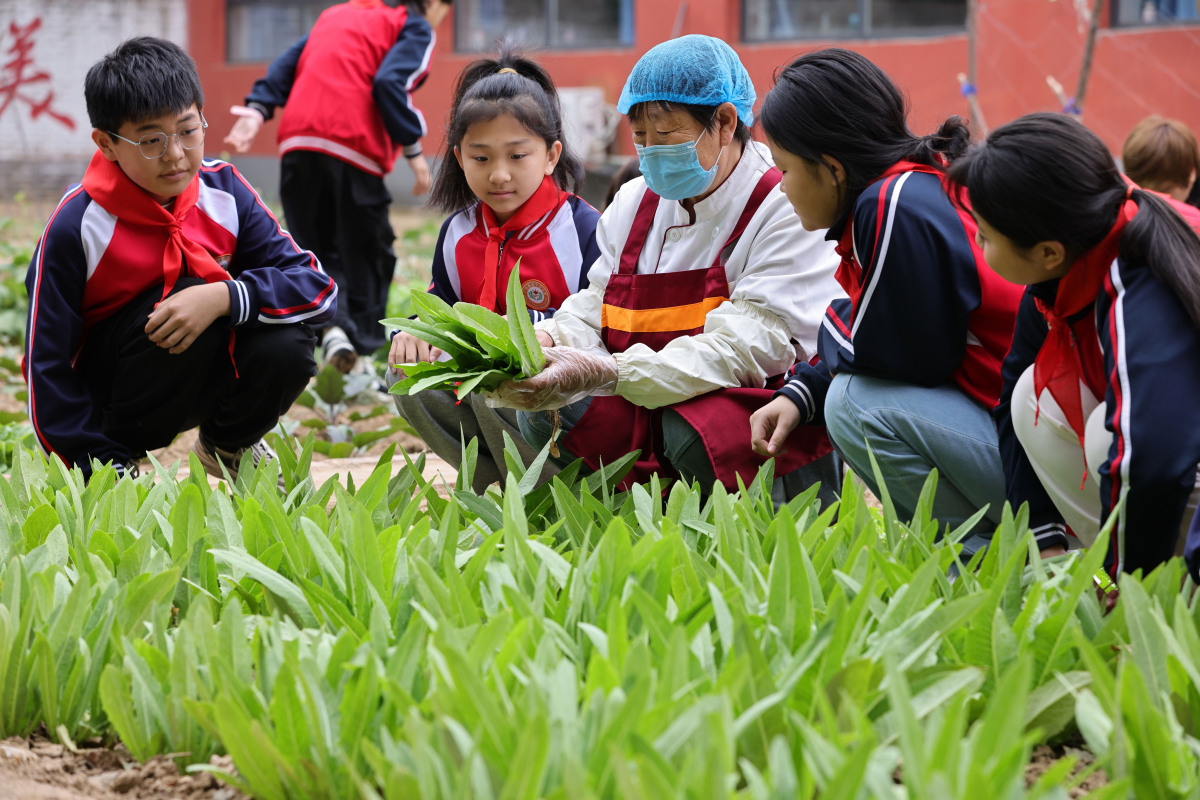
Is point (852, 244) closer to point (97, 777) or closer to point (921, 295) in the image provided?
point (921, 295)

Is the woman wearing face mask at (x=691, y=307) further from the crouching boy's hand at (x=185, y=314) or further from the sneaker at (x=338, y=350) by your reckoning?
the sneaker at (x=338, y=350)

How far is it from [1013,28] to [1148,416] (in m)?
7.52

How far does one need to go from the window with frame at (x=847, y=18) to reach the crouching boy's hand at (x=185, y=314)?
325 inches

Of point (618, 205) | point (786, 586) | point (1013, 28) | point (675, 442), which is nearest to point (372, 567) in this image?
point (786, 586)

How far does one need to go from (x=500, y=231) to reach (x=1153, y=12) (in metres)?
6.90

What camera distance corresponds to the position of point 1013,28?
846 centimetres

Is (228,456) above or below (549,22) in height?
below

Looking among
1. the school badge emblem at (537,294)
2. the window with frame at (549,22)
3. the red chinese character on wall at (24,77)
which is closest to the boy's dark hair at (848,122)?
the school badge emblem at (537,294)

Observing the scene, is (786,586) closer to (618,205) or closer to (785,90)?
(785,90)

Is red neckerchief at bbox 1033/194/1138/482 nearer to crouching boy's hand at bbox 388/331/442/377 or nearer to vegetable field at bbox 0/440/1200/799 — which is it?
vegetable field at bbox 0/440/1200/799

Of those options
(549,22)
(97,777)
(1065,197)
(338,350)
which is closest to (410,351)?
(97,777)

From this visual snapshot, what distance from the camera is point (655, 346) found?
266 centimetres

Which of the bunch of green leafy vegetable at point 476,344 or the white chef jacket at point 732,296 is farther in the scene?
the white chef jacket at point 732,296

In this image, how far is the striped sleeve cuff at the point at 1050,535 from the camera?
2.13 metres
